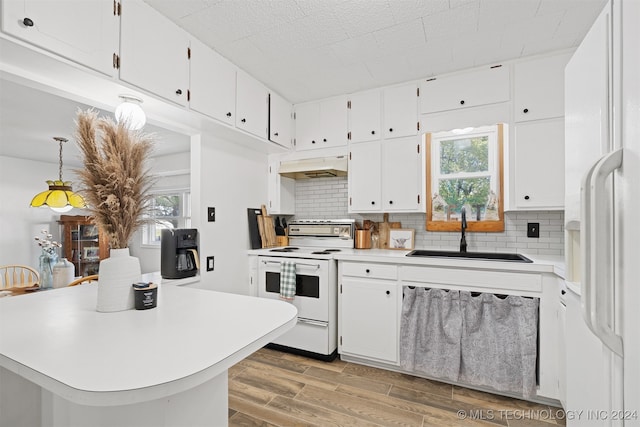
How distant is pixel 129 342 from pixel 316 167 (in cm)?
241

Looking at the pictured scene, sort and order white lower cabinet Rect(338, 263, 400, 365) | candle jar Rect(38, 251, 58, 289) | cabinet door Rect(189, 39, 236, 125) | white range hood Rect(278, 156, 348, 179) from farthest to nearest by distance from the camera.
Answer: white range hood Rect(278, 156, 348, 179) < white lower cabinet Rect(338, 263, 400, 365) < candle jar Rect(38, 251, 58, 289) < cabinet door Rect(189, 39, 236, 125)

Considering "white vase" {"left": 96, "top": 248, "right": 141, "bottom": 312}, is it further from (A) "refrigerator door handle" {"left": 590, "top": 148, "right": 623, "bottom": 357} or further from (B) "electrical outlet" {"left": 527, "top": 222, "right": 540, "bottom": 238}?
(B) "electrical outlet" {"left": 527, "top": 222, "right": 540, "bottom": 238}

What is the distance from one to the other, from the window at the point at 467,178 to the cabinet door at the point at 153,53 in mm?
2165

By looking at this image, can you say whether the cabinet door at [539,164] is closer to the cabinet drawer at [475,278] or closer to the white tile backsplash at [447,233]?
the white tile backsplash at [447,233]

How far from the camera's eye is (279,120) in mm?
3045

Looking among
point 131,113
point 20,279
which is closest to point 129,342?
point 131,113

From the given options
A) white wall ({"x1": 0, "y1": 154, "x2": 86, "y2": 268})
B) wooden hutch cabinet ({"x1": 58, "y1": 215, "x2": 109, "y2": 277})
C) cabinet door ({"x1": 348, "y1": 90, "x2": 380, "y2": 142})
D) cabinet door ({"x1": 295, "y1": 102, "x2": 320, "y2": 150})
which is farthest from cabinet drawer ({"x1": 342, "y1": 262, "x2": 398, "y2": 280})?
white wall ({"x1": 0, "y1": 154, "x2": 86, "y2": 268})

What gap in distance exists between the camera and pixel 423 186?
8.89 ft

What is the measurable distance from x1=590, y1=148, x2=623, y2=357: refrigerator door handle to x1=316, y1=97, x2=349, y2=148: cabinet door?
2.43 meters

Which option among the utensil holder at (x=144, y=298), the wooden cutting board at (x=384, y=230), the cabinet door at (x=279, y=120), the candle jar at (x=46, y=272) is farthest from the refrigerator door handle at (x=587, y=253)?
the candle jar at (x=46, y=272)

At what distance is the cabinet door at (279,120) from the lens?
2.93 metres

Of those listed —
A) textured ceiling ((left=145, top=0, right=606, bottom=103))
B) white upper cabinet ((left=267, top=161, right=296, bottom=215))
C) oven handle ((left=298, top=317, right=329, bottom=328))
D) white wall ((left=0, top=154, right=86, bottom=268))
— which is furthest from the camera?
white wall ((left=0, top=154, right=86, bottom=268))

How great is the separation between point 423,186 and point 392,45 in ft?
3.98

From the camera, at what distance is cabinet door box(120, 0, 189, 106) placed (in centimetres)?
163
